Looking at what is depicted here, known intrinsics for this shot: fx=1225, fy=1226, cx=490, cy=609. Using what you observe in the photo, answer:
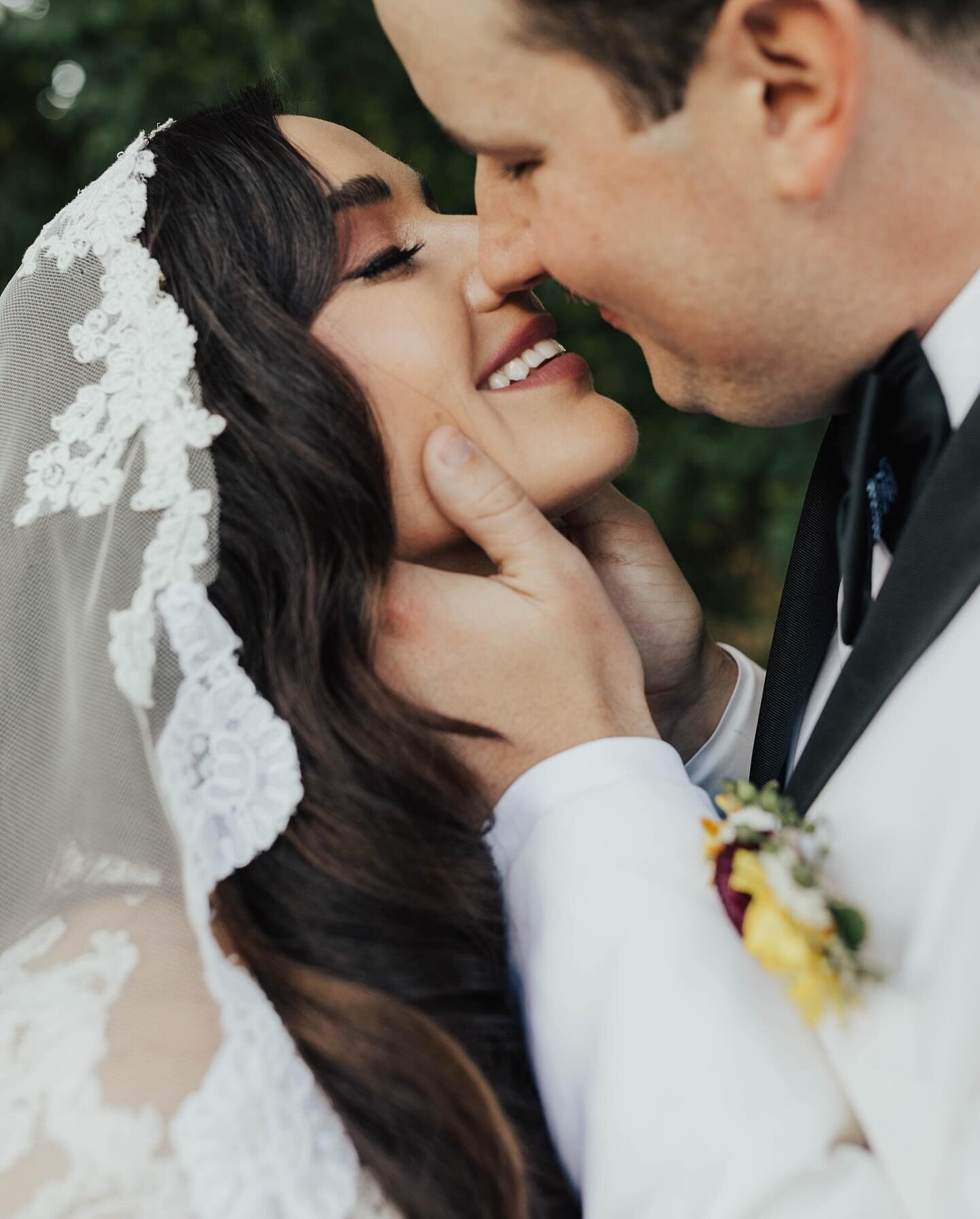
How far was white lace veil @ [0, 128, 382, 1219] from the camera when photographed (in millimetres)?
1654

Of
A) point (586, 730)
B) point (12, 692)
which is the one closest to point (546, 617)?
point (586, 730)

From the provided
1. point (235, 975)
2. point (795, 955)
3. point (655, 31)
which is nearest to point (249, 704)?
point (235, 975)

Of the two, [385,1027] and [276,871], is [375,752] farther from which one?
[385,1027]

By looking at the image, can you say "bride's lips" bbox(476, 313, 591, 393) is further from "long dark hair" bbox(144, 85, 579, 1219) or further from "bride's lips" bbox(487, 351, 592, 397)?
"long dark hair" bbox(144, 85, 579, 1219)

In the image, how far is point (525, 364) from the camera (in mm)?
2422

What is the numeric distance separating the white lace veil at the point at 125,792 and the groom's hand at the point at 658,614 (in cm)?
109

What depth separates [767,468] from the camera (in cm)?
453

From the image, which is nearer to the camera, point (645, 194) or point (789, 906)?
point (789, 906)

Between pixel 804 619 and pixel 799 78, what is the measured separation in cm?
97

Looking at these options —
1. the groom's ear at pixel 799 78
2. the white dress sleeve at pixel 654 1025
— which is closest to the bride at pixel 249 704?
the white dress sleeve at pixel 654 1025

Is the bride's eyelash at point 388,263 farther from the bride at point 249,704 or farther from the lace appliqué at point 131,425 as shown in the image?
the lace appliqué at point 131,425

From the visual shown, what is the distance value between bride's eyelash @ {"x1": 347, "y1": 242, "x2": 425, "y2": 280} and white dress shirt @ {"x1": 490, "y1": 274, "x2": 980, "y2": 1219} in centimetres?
98

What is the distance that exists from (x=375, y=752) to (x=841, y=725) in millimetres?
730

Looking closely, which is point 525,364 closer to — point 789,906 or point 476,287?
point 476,287
